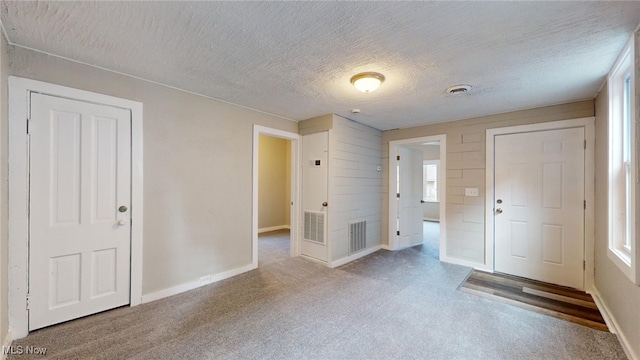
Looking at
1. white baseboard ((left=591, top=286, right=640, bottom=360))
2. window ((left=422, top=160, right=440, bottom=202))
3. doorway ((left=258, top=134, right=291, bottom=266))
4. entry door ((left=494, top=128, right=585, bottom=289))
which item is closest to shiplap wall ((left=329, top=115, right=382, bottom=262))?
entry door ((left=494, top=128, right=585, bottom=289))

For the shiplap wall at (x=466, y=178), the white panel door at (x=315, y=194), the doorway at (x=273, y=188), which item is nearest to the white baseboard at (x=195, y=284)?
the white panel door at (x=315, y=194)

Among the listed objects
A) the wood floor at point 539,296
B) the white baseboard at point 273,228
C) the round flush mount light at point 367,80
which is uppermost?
the round flush mount light at point 367,80

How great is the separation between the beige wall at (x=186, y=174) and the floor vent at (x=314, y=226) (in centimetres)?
102

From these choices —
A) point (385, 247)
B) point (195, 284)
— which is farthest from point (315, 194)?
point (195, 284)

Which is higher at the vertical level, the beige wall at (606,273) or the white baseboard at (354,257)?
the beige wall at (606,273)

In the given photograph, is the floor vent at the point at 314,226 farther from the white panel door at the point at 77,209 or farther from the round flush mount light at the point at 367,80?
the white panel door at the point at 77,209

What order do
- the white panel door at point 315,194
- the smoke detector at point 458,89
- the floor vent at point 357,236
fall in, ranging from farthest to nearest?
the floor vent at point 357,236, the white panel door at point 315,194, the smoke detector at point 458,89

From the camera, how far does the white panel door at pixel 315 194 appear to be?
13.0ft

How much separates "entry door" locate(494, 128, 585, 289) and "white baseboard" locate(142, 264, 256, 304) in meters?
3.70

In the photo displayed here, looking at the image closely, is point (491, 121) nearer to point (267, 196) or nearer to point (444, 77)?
point (444, 77)

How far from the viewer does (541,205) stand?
132 inches

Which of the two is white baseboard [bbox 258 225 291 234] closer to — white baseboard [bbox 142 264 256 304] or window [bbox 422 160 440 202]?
white baseboard [bbox 142 264 256 304]

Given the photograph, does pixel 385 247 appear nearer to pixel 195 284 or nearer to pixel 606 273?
pixel 606 273

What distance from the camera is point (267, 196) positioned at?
6.59 meters
